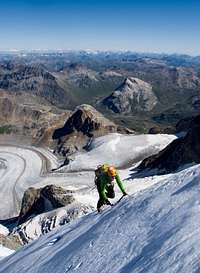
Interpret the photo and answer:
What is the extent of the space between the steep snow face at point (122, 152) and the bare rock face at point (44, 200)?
113ft

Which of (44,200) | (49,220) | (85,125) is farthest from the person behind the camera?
(85,125)

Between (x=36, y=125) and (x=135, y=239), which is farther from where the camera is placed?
(x=36, y=125)

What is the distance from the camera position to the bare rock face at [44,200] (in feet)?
195

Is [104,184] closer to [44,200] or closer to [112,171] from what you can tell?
[112,171]

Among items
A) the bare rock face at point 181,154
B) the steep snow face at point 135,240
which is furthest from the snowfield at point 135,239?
the bare rock face at point 181,154

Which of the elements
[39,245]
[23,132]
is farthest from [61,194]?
[23,132]

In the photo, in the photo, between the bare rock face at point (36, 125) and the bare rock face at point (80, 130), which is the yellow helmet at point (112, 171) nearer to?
the bare rock face at point (80, 130)

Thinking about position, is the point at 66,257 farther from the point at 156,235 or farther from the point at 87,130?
the point at 87,130

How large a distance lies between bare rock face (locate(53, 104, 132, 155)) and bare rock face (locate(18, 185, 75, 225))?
77.7 m

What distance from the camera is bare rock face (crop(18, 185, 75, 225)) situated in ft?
195

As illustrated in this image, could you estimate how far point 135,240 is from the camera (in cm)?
1555

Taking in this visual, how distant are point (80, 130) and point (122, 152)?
51755 millimetres

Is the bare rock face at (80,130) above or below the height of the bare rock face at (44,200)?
below

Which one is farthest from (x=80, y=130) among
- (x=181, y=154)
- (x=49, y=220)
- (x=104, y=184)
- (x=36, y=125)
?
(x=104, y=184)
